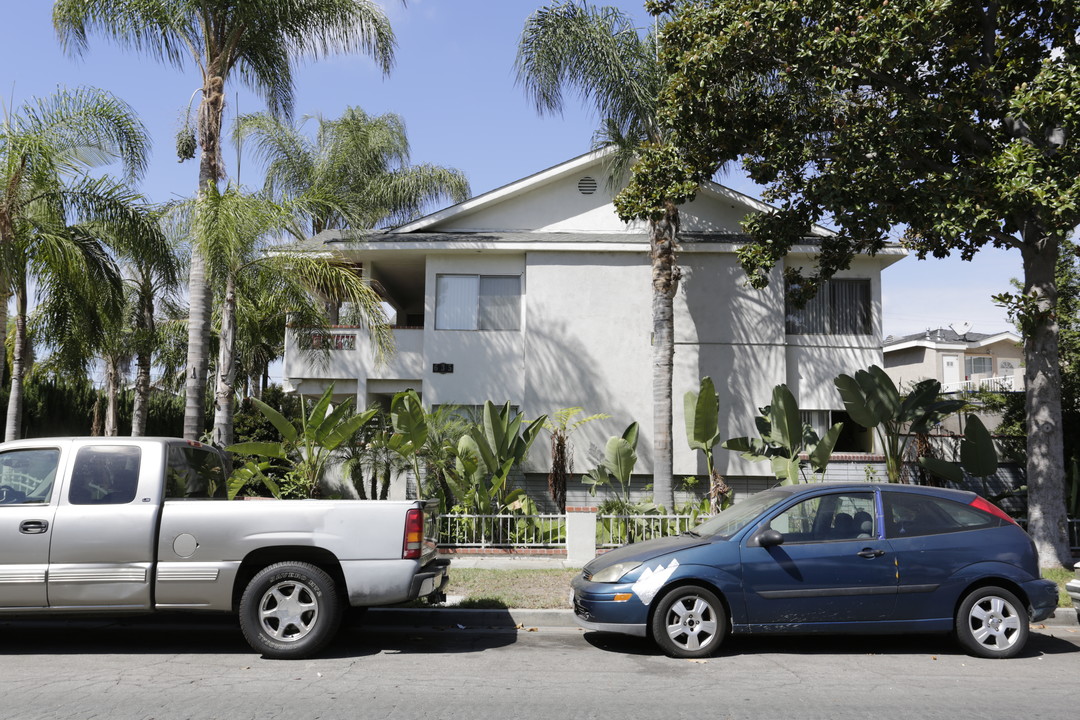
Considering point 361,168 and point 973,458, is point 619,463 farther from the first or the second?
point 361,168

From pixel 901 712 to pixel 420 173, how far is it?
27.3 meters

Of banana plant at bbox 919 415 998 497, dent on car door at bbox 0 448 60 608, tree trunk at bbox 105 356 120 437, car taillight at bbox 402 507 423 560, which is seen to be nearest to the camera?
dent on car door at bbox 0 448 60 608

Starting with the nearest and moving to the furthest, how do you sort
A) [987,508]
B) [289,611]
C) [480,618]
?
[289,611] < [987,508] < [480,618]

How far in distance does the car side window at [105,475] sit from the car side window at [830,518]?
566 centimetres

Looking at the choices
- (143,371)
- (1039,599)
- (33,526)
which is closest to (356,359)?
(143,371)

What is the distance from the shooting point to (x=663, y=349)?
612 inches

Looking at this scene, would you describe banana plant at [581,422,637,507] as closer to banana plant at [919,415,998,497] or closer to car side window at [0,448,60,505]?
banana plant at [919,415,998,497]

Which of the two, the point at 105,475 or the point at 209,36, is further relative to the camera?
the point at 209,36

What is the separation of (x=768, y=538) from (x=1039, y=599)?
253 centimetres

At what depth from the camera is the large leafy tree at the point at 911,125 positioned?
10.6 metres

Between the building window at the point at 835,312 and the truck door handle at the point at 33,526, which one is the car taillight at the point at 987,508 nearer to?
the truck door handle at the point at 33,526

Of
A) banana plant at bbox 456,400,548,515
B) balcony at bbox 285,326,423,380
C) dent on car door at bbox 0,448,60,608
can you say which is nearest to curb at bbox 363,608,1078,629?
dent on car door at bbox 0,448,60,608

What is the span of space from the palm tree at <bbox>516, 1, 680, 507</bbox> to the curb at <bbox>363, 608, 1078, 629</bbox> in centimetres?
671

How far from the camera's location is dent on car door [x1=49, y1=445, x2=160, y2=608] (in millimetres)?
6887
